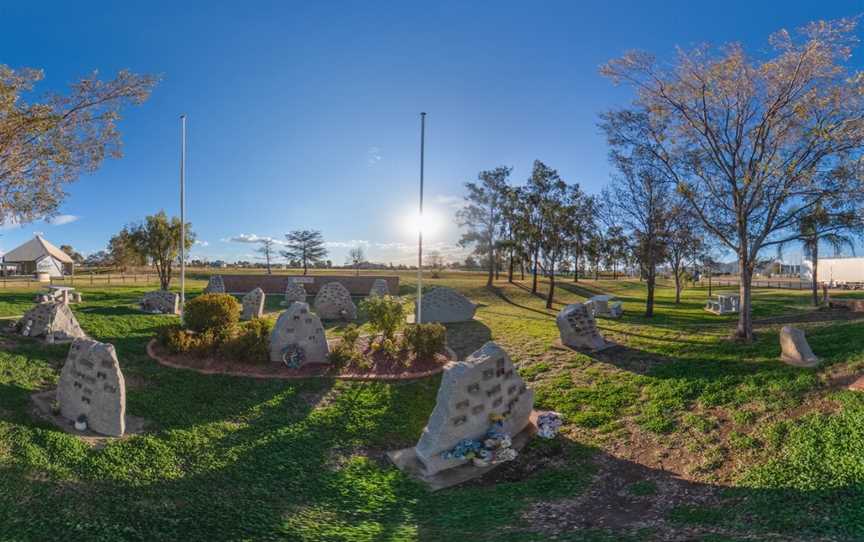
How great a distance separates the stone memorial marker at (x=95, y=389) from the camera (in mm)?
8953

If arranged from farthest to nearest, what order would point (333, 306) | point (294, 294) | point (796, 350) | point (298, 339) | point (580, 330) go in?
point (294, 294) < point (333, 306) < point (580, 330) < point (298, 339) < point (796, 350)

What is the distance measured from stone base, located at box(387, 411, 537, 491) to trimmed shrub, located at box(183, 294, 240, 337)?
8.34 metres

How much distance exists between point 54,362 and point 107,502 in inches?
346

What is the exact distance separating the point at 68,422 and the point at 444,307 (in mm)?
14759

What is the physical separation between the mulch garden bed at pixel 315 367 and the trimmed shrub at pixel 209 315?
113 centimetres

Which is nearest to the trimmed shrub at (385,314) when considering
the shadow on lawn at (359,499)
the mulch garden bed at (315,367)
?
the mulch garden bed at (315,367)

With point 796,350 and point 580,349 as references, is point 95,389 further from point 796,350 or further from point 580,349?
point 796,350

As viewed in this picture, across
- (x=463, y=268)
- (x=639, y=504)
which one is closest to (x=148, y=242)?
(x=639, y=504)

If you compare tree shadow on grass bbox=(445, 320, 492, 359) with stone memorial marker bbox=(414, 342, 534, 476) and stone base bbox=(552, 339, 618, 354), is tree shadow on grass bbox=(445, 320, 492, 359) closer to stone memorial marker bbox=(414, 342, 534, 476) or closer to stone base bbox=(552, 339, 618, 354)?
stone base bbox=(552, 339, 618, 354)

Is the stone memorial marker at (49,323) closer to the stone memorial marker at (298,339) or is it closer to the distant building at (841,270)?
the stone memorial marker at (298,339)

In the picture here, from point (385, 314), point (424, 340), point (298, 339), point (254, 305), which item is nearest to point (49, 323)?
point (298, 339)

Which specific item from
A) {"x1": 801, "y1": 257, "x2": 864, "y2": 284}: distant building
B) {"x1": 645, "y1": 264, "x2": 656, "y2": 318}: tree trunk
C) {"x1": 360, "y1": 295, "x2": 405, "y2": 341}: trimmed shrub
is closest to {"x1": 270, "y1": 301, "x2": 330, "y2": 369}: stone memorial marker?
{"x1": 360, "y1": 295, "x2": 405, "y2": 341}: trimmed shrub

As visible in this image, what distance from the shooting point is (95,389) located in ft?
30.0

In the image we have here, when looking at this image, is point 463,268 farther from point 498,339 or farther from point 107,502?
point 107,502
